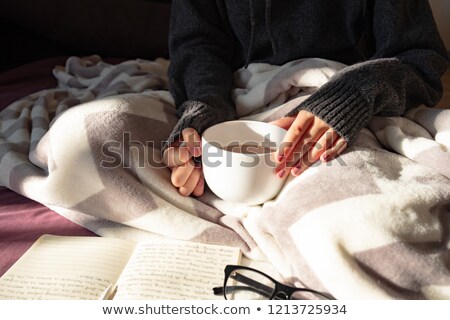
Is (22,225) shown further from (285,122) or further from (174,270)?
(285,122)

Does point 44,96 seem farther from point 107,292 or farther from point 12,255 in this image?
point 107,292

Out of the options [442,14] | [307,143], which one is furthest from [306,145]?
→ [442,14]

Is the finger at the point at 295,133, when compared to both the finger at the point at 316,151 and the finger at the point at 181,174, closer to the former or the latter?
the finger at the point at 316,151

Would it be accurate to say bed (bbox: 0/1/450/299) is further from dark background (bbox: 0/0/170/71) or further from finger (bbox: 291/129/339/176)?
dark background (bbox: 0/0/170/71)

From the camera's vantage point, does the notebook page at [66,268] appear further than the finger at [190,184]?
No

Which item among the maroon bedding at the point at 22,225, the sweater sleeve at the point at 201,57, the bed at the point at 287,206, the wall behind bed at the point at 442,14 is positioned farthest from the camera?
the wall behind bed at the point at 442,14

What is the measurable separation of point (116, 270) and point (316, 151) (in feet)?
0.88

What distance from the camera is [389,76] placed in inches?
23.5

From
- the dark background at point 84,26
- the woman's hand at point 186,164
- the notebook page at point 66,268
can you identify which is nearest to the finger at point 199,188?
the woman's hand at point 186,164

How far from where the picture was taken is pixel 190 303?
1.42 ft

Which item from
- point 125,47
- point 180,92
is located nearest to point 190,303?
point 180,92

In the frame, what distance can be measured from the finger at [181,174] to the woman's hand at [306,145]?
5.0 inches

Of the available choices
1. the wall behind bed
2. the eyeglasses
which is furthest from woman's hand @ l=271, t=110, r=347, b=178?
the wall behind bed

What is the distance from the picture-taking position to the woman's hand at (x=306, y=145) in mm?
502
